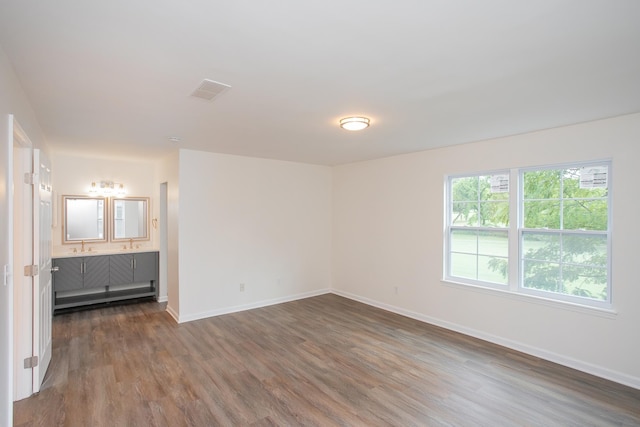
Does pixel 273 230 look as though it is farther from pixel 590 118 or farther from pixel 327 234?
pixel 590 118

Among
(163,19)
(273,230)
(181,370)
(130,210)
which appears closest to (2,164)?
(163,19)

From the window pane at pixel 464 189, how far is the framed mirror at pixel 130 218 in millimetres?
5380

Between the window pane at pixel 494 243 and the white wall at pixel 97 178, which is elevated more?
the white wall at pixel 97 178

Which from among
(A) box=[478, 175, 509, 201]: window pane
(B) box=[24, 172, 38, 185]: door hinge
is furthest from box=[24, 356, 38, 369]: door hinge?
(A) box=[478, 175, 509, 201]: window pane

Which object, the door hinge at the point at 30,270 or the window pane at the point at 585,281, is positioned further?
the window pane at the point at 585,281

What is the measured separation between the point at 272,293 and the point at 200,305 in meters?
1.25

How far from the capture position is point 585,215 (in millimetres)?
3346

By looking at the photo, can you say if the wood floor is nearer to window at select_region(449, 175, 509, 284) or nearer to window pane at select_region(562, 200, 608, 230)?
window at select_region(449, 175, 509, 284)

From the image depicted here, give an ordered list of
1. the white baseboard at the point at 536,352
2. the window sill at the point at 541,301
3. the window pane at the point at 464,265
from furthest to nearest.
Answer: the window pane at the point at 464,265
the window sill at the point at 541,301
the white baseboard at the point at 536,352

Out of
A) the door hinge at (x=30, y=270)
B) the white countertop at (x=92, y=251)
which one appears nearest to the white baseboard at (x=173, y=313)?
the white countertop at (x=92, y=251)

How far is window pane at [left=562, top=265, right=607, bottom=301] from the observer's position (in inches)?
127

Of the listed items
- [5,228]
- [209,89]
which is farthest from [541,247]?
[5,228]

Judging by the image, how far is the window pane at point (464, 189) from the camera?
4273 mm

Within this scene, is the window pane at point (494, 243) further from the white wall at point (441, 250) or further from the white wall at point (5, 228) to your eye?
the white wall at point (5, 228)
